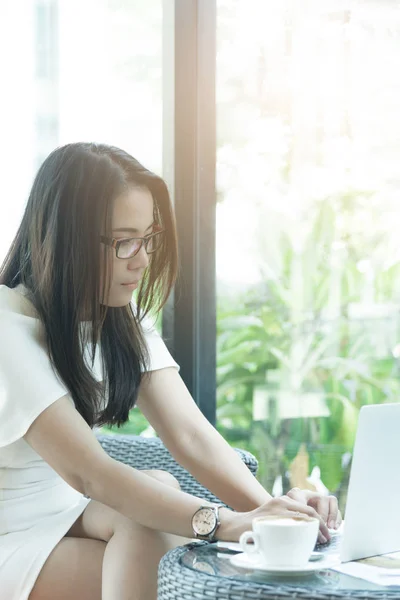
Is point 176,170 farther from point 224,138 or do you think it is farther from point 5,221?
point 5,221

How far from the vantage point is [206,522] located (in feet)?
4.52

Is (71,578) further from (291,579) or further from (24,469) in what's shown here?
(291,579)

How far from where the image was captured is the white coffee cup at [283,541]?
1.22 metres

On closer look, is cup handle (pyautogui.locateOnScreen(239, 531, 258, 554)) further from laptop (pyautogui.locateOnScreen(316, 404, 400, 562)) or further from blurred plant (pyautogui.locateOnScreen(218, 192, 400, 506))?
blurred plant (pyautogui.locateOnScreen(218, 192, 400, 506))

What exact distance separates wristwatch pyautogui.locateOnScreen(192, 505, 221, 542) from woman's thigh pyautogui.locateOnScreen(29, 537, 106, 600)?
0.21 meters

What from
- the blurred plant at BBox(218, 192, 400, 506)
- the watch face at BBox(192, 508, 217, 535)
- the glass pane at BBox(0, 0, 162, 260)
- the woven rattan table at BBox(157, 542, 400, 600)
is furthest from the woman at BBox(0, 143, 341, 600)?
the glass pane at BBox(0, 0, 162, 260)

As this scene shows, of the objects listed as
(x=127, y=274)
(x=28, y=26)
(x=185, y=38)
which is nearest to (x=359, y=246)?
(x=185, y=38)

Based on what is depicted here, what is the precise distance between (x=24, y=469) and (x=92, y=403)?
170mm

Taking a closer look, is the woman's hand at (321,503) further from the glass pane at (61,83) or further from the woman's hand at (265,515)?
the glass pane at (61,83)

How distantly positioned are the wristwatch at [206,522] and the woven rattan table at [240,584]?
Result: 0.18 ft

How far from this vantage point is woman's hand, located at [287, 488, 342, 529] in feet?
4.86

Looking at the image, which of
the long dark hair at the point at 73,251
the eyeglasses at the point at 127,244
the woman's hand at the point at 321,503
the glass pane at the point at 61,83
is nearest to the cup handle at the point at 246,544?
the woman's hand at the point at 321,503

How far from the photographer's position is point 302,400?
2.45 meters

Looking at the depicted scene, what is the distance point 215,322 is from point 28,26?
3.27 ft
